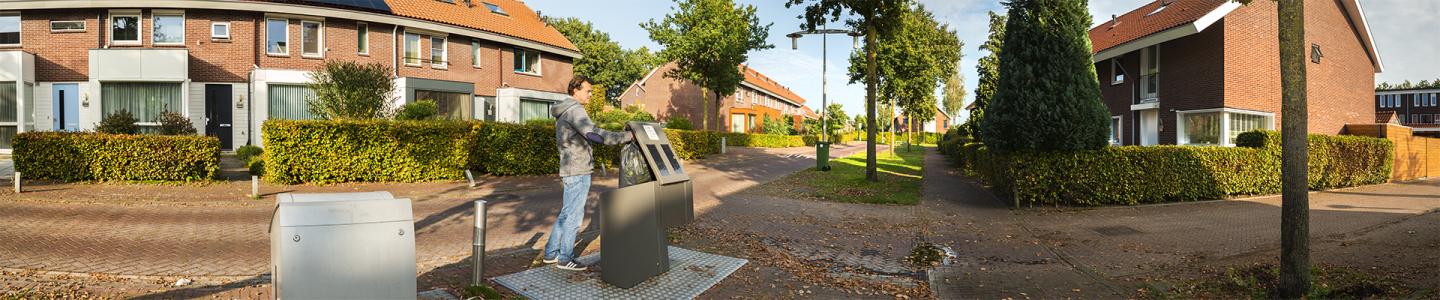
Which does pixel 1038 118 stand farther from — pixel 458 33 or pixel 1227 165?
Result: pixel 458 33

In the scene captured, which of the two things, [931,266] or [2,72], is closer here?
[931,266]

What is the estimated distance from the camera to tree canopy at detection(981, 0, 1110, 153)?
30.4ft

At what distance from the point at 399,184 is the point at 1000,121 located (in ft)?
36.0

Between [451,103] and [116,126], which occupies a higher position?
[451,103]

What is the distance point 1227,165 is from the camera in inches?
404

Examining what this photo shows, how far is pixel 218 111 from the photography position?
696 inches

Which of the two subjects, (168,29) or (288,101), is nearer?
(168,29)

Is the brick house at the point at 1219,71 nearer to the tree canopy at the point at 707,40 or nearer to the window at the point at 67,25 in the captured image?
the tree canopy at the point at 707,40

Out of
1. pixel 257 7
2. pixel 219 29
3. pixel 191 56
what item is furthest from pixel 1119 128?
pixel 191 56

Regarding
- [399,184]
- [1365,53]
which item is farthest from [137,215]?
[1365,53]

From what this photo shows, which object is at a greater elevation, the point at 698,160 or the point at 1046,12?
the point at 1046,12

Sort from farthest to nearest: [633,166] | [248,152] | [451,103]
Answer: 1. [451,103]
2. [248,152]
3. [633,166]

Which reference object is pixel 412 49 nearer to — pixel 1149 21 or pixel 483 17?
pixel 483 17

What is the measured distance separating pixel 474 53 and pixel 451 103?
7.72 feet
